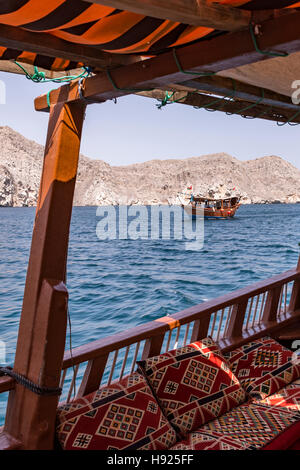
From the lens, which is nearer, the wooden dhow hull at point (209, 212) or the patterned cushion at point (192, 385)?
the patterned cushion at point (192, 385)

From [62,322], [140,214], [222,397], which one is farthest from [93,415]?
[140,214]

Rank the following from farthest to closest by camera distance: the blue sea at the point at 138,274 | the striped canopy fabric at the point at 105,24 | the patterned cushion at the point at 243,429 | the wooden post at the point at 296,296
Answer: the blue sea at the point at 138,274 → the wooden post at the point at 296,296 → the patterned cushion at the point at 243,429 → the striped canopy fabric at the point at 105,24

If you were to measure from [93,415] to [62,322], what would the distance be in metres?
0.44

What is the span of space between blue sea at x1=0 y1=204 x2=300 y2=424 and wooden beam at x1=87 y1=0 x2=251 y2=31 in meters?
5.37

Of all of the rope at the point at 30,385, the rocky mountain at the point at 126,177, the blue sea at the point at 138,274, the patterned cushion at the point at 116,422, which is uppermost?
the rocky mountain at the point at 126,177

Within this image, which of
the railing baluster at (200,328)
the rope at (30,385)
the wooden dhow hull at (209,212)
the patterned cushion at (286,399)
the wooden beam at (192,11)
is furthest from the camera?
the wooden dhow hull at (209,212)

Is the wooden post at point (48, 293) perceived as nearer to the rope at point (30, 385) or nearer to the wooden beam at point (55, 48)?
the rope at point (30, 385)

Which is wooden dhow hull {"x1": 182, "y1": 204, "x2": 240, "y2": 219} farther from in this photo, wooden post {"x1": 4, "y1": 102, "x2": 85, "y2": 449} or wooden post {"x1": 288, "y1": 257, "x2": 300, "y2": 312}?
wooden post {"x1": 4, "y1": 102, "x2": 85, "y2": 449}

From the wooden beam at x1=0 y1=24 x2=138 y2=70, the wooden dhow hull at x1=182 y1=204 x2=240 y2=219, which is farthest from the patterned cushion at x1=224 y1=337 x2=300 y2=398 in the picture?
the wooden dhow hull at x1=182 y1=204 x2=240 y2=219

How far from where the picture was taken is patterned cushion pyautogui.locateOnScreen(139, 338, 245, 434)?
6.74 ft

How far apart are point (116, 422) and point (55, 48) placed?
5.02 ft

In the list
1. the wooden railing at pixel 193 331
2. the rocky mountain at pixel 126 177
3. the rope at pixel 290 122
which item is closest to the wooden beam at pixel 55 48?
the wooden railing at pixel 193 331

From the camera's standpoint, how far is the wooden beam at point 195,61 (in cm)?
118

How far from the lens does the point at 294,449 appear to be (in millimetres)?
1785
